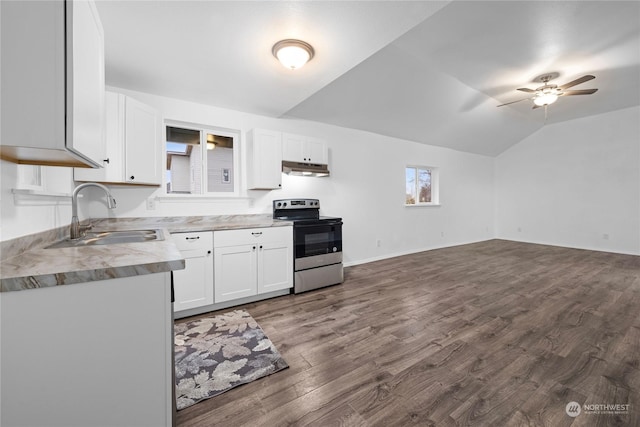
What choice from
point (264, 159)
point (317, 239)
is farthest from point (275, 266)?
point (264, 159)

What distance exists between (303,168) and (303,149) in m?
0.29

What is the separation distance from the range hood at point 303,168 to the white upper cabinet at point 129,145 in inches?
60.0

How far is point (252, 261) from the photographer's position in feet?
9.72

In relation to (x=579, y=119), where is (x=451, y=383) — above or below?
below

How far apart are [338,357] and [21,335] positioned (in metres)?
1.73

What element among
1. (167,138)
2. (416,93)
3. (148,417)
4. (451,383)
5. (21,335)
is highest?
(416,93)

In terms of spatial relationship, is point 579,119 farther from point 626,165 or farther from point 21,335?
point 21,335

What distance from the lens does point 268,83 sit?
2756 millimetres

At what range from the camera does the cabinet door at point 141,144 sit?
98.7 inches

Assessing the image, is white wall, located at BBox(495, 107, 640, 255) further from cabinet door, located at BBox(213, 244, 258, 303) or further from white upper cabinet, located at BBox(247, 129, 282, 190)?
cabinet door, located at BBox(213, 244, 258, 303)

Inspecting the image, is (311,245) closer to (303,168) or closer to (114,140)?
(303,168)

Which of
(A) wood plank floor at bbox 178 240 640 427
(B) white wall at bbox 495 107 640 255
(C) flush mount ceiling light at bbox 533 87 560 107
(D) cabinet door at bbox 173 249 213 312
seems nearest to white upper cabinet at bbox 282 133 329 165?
(D) cabinet door at bbox 173 249 213 312

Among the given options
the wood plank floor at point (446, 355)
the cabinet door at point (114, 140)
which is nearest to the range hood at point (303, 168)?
the wood plank floor at point (446, 355)

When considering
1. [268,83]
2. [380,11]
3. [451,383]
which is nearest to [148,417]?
[451,383]
